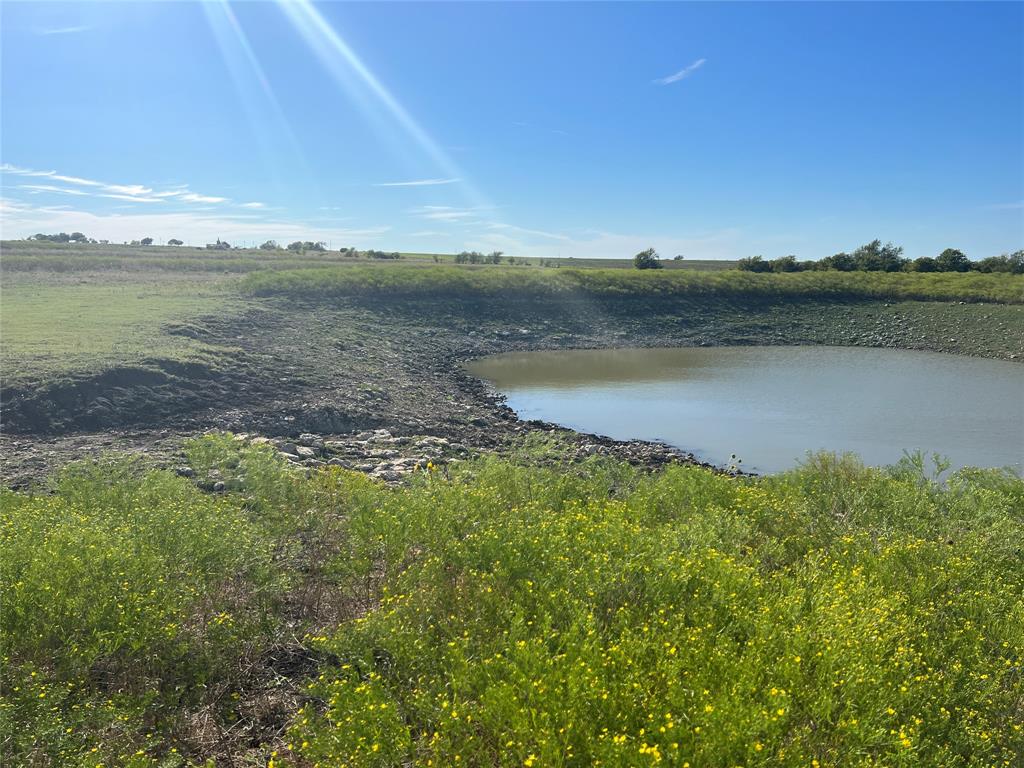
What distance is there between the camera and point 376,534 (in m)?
7.85

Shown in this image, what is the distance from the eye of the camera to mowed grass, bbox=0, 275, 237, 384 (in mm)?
18844

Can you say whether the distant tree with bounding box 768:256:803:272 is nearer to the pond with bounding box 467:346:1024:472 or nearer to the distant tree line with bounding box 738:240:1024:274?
the distant tree line with bounding box 738:240:1024:274

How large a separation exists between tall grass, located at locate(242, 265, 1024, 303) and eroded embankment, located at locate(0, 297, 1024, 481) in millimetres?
1495

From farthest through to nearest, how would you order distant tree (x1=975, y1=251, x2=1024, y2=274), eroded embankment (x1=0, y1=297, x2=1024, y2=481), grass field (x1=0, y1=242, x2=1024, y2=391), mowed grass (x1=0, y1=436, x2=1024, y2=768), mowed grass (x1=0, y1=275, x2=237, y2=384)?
1. distant tree (x1=975, y1=251, x2=1024, y2=274)
2. grass field (x1=0, y1=242, x2=1024, y2=391)
3. mowed grass (x1=0, y1=275, x2=237, y2=384)
4. eroded embankment (x1=0, y1=297, x2=1024, y2=481)
5. mowed grass (x1=0, y1=436, x2=1024, y2=768)

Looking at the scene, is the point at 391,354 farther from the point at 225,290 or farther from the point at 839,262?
the point at 839,262

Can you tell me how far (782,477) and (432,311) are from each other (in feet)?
112

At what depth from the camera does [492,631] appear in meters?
6.18

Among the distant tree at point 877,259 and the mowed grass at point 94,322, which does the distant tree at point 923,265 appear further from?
the mowed grass at point 94,322

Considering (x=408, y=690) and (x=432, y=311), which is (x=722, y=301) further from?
(x=408, y=690)

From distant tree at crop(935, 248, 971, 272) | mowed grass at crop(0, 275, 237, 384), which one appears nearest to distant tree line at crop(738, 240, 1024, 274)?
Answer: distant tree at crop(935, 248, 971, 272)

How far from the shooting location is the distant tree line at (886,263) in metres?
72.4

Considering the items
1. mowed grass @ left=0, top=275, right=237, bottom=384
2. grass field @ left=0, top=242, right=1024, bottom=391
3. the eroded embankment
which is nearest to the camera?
the eroded embankment

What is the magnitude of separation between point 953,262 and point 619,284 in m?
48.3

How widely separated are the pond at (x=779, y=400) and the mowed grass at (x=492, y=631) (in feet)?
28.3
